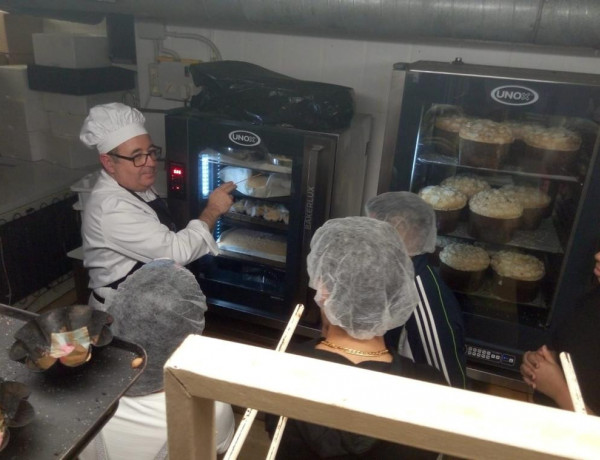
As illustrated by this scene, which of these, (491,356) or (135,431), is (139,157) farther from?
(491,356)

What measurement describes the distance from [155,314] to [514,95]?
5.15 ft

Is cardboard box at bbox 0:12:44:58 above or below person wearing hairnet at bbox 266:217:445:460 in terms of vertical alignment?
above

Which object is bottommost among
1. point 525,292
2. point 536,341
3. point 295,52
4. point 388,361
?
point 536,341

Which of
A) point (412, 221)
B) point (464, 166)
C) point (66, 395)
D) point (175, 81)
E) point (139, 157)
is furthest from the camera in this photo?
point (175, 81)

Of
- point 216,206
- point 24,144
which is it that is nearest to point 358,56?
point 216,206

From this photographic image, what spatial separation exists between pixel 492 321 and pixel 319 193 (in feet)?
3.40

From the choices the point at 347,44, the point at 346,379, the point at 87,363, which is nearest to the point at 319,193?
the point at 347,44

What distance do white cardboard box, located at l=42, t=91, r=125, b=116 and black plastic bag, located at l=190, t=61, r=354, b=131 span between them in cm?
105

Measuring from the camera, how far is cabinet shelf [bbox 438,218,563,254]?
7.20ft

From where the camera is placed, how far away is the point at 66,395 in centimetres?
86

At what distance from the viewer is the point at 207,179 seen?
8.29 ft

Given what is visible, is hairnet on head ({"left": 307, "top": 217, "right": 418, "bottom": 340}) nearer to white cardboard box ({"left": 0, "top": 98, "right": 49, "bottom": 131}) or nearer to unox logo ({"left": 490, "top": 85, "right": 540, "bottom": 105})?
unox logo ({"left": 490, "top": 85, "right": 540, "bottom": 105})

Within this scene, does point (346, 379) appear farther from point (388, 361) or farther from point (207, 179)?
point (207, 179)

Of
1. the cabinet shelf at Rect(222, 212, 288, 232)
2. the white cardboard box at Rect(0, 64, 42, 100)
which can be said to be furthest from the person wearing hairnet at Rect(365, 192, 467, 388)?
the white cardboard box at Rect(0, 64, 42, 100)
